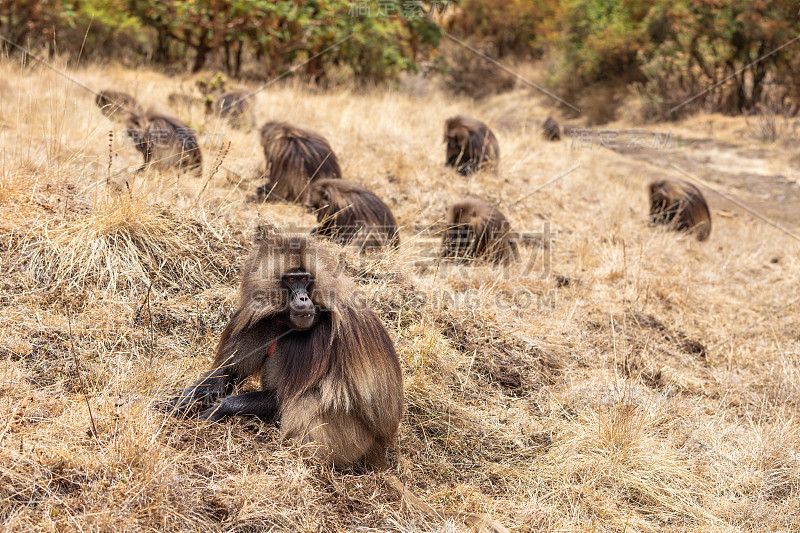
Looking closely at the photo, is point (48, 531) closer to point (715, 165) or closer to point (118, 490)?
point (118, 490)

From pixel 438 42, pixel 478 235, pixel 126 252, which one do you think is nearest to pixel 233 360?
pixel 126 252

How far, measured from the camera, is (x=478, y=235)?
6.88 meters

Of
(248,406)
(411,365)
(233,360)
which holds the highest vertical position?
(233,360)

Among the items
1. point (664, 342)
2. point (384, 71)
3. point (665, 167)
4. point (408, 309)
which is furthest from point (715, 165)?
point (408, 309)

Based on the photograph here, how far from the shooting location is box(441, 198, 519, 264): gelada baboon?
22.2 feet

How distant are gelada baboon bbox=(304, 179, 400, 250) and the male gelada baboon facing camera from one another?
8.23ft

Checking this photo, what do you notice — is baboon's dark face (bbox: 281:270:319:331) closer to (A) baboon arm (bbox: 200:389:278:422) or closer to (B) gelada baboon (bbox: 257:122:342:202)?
(A) baboon arm (bbox: 200:389:278:422)

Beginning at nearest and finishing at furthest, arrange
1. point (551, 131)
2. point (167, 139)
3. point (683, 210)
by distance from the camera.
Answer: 1. point (167, 139)
2. point (683, 210)
3. point (551, 131)

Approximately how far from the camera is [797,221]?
10164 millimetres

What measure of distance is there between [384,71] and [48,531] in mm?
13619

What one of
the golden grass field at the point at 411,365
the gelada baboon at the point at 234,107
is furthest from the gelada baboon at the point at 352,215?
the gelada baboon at the point at 234,107

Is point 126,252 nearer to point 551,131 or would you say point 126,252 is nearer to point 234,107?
point 234,107

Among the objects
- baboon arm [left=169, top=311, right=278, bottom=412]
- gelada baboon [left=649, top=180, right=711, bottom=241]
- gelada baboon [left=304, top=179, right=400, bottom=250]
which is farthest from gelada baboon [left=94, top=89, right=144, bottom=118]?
gelada baboon [left=649, top=180, right=711, bottom=241]

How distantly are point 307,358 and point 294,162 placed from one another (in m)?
4.08
